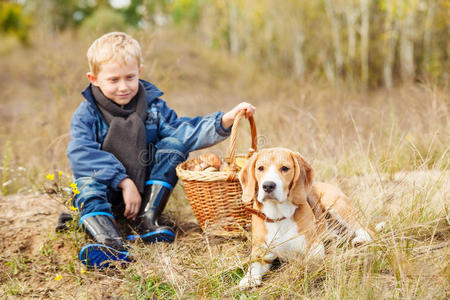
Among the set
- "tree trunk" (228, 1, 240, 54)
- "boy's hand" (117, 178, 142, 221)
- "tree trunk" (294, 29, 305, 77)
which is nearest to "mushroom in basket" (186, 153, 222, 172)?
"boy's hand" (117, 178, 142, 221)

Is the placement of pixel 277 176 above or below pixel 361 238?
above

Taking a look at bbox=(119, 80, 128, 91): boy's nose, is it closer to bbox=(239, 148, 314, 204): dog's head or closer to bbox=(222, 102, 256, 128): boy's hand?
bbox=(222, 102, 256, 128): boy's hand

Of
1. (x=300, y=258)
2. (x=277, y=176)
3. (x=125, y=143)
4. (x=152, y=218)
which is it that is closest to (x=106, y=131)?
(x=125, y=143)

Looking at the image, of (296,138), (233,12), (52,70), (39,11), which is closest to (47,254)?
(296,138)

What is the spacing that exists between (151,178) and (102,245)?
2.23 feet

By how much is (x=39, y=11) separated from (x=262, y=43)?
14.5 m

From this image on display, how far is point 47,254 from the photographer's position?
9.68ft

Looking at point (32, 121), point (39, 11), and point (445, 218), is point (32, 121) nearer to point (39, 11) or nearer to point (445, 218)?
point (445, 218)

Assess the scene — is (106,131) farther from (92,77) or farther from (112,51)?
(112,51)

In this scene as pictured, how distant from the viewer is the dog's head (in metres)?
2.29

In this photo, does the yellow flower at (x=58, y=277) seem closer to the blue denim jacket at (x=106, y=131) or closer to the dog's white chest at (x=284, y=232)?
the blue denim jacket at (x=106, y=131)

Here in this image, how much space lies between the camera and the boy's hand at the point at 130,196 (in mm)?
2947

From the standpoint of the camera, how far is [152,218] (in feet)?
9.93

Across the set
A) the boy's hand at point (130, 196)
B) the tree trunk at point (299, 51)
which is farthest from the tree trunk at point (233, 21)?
the boy's hand at point (130, 196)
